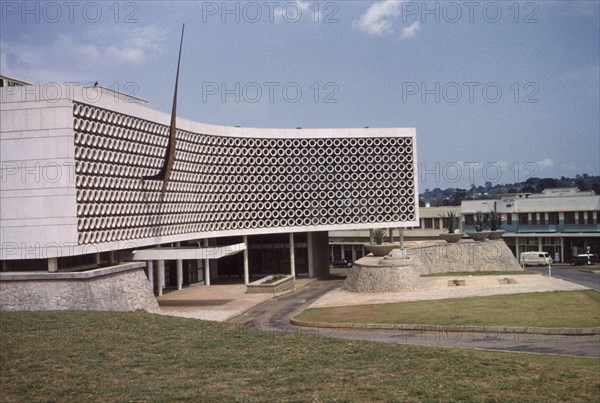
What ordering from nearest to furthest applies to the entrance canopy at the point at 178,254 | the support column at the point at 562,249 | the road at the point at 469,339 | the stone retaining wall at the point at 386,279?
1. the road at the point at 469,339
2. the entrance canopy at the point at 178,254
3. the stone retaining wall at the point at 386,279
4. the support column at the point at 562,249

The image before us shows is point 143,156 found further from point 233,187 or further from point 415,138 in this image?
point 415,138

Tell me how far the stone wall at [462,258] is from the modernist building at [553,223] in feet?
62.1

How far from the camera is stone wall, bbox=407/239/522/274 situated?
48.7 meters

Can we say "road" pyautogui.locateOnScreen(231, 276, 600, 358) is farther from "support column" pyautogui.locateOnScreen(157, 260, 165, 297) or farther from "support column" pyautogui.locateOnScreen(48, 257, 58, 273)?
"support column" pyautogui.locateOnScreen(157, 260, 165, 297)

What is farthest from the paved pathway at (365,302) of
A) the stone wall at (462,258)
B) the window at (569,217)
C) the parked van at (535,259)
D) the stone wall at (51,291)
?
the window at (569,217)

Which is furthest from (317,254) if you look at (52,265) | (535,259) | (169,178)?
(52,265)

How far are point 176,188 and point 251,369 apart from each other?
26491 mm

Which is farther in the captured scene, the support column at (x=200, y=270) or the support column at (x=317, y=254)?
the support column at (x=317, y=254)

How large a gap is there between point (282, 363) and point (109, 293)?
51.8 ft

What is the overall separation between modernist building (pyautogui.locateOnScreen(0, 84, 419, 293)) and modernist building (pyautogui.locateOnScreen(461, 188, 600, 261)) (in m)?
24.4

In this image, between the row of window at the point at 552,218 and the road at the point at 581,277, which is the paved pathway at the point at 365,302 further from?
the row of window at the point at 552,218

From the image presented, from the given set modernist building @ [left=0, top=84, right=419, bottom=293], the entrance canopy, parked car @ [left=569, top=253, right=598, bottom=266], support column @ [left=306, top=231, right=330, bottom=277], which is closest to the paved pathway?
the entrance canopy

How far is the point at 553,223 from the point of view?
68.3 meters

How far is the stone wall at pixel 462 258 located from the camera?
4869 cm
